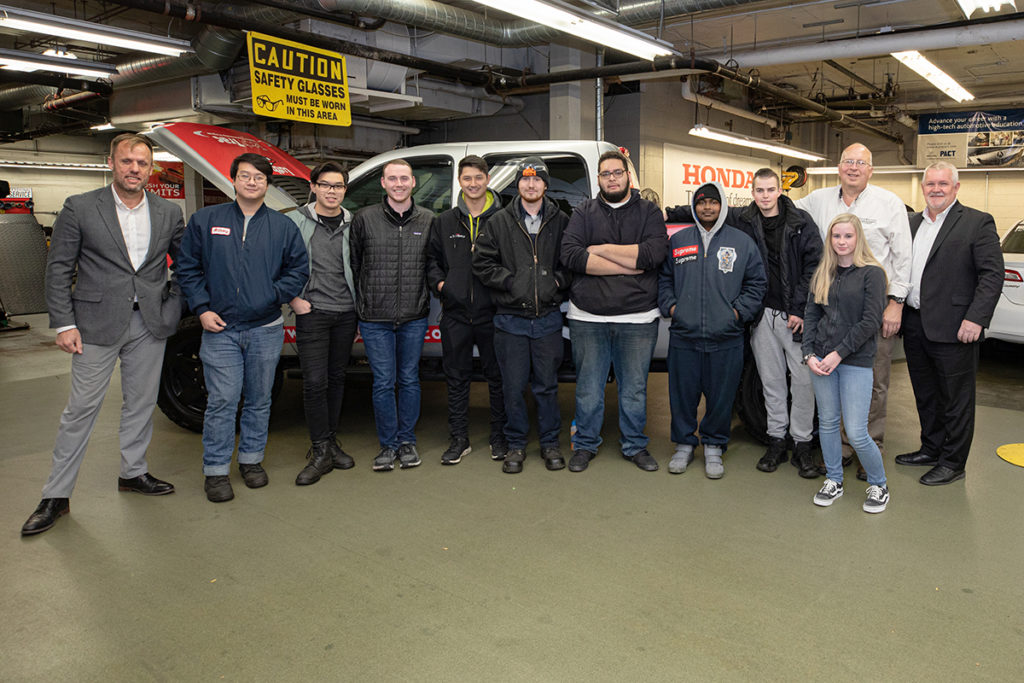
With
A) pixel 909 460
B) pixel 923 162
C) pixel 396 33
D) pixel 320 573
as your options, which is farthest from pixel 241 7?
pixel 923 162

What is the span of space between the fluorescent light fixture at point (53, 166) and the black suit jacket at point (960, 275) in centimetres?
1951

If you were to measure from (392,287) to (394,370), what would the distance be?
0.50m

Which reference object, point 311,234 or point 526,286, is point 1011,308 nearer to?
point 526,286

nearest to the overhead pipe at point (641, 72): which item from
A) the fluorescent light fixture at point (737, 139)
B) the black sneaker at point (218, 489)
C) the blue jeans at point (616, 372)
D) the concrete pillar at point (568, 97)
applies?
the concrete pillar at point (568, 97)

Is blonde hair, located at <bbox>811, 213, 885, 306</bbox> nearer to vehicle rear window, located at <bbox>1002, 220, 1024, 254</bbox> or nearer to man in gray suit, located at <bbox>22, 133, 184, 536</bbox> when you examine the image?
man in gray suit, located at <bbox>22, 133, 184, 536</bbox>

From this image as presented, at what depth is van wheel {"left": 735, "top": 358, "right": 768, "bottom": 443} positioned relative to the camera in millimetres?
4660

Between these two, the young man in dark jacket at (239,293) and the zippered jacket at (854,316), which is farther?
the young man in dark jacket at (239,293)

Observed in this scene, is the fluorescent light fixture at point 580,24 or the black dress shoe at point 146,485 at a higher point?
the fluorescent light fixture at point 580,24

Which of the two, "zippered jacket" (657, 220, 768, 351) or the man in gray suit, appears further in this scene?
"zippered jacket" (657, 220, 768, 351)

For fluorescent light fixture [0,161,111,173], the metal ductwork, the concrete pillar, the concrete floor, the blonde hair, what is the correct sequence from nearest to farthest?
the concrete floor, the blonde hair, the metal ductwork, the concrete pillar, fluorescent light fixture [0,161,111,173]

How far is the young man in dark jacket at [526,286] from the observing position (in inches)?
165

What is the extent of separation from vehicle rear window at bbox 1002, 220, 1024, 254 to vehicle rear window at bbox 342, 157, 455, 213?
18.0 ft

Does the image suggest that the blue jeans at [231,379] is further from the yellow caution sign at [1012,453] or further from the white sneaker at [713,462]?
the yellow caution sign at [1012,453]

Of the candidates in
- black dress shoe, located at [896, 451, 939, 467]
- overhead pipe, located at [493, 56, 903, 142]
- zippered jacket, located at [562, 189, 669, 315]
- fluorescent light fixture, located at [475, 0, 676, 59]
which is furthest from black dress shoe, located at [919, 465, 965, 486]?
overhead pipe, located at [493, 56, 903, 142]
